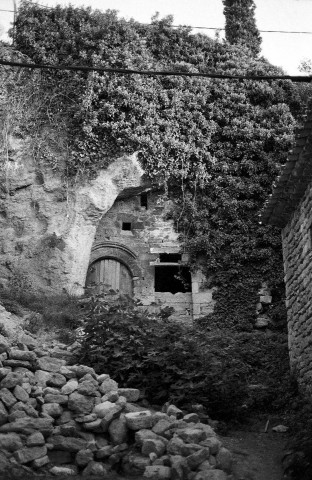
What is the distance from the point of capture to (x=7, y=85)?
53.2 feet

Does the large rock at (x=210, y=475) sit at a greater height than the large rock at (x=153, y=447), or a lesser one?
lesser

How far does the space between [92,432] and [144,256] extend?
31.1ft

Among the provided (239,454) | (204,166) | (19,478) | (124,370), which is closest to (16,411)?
(19,478)

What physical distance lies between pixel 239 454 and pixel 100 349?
2612 mm

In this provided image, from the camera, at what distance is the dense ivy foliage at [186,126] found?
50.5ft

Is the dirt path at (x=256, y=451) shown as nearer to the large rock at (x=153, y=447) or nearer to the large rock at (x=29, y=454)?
the large rock at (x=153, y=447)

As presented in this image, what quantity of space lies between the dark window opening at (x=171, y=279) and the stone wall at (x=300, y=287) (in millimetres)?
5679

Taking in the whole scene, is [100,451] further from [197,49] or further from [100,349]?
[197,49]

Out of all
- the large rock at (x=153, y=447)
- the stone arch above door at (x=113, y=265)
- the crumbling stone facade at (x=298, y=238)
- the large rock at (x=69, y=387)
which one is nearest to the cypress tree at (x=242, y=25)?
the stone arch above door at (x=113, y=265)

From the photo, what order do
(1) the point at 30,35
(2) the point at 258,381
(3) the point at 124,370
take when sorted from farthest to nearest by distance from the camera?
(1) the point at 30,35
(2) the point at 258,381
(3) the point at 124,370

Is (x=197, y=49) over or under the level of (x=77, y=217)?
over

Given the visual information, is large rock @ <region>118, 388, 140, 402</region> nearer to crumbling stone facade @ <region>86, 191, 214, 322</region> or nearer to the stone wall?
the stone wall

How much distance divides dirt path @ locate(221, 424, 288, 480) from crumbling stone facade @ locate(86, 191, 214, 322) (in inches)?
276

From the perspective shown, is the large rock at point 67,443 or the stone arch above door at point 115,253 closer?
the large rock at point 67,443
